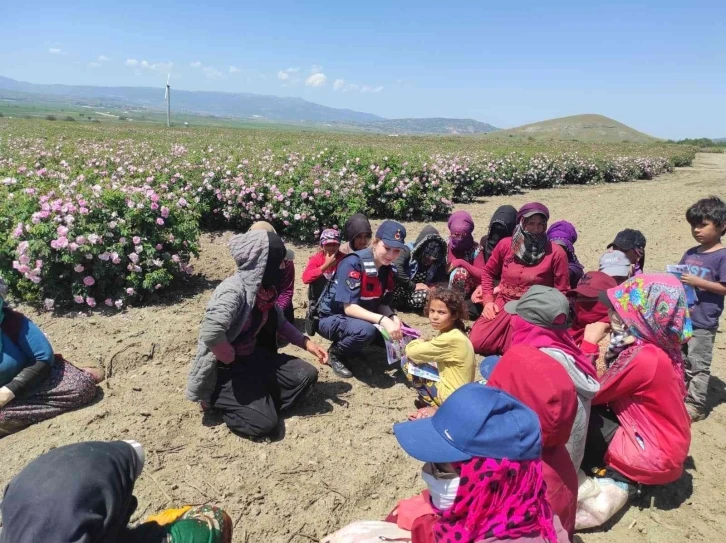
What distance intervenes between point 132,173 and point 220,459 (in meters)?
5.31

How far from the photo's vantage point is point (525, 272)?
4242mm

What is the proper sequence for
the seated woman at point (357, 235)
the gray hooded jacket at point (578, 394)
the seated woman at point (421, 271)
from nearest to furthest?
the gray hooded jacket at point (578, 394) < the seated woman at point (357, 235) < the seated woman at point (421, 271)

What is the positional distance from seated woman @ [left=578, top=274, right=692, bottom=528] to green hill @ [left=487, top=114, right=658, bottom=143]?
87.7 metres

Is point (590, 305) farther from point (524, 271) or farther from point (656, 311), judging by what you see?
point (656, 311)

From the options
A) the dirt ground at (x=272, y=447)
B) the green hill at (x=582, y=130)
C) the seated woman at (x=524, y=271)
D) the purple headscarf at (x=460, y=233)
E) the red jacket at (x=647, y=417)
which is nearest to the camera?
the red jacket at (x=647, y=417)

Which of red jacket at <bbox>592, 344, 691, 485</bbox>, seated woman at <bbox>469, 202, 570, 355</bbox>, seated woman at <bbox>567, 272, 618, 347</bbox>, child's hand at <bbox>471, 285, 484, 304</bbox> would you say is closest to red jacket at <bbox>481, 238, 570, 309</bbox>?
seated woman at <bbox>469, 202, 570, 355</bbox>

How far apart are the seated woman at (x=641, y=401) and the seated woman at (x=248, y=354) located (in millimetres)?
1731

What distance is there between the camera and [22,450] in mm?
2891

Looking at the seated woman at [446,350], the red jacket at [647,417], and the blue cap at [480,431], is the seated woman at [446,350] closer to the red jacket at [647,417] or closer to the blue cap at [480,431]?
the red jacket at [647,417]

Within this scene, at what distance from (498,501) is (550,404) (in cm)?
56

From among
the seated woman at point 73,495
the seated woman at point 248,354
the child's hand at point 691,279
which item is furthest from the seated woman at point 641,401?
the seated woman at point 73,495

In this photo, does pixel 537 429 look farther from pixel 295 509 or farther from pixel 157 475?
pixel 157 475

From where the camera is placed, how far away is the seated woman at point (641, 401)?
2414 mm

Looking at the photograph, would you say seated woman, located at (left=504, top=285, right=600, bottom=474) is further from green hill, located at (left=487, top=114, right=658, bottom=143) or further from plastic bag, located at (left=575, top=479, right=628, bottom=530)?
green hill, located at (left=487, top=114, right=658, bottom=143)
